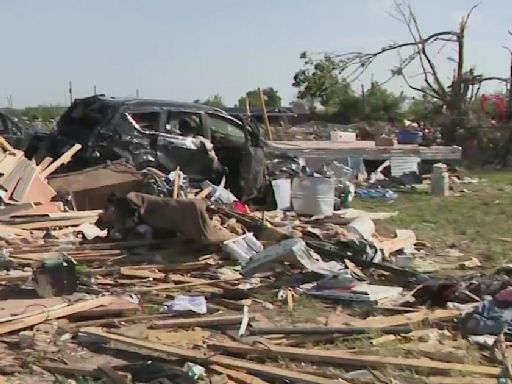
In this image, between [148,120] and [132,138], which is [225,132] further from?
[132,138]

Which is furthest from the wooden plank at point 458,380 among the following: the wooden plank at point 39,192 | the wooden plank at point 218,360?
the wooden plank at point 39,192

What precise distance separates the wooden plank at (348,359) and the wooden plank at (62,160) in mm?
6185

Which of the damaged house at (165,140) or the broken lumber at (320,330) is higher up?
the damaged house at (165,140)

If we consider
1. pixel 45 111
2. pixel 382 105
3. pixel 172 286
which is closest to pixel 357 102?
pixel 382 105

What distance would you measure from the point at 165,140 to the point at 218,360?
7.48 meters

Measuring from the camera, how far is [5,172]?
10.7 m

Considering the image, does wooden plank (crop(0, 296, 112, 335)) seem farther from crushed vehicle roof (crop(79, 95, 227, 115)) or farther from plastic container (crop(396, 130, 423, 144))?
plastic container (crop(396, 130, 423, 144))

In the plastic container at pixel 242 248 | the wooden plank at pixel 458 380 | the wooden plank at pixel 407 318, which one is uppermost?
the plastic container at pixel 242 248

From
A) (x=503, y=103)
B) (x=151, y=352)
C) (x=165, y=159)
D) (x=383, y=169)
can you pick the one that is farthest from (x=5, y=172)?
(x=503, y=103)

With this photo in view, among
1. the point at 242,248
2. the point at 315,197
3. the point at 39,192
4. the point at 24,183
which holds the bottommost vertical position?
the point at 242,248

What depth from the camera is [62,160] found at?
11516 millimetres

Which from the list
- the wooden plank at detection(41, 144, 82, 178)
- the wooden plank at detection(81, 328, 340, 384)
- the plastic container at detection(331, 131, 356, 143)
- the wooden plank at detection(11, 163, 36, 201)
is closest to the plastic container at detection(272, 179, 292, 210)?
the wooden plank at detection(41, 144, 82, 178)

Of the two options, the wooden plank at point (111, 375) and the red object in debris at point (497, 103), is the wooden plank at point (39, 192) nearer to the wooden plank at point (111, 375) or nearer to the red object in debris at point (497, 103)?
the wooden plank at point (111, 375)

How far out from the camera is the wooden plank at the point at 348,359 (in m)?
5.30
